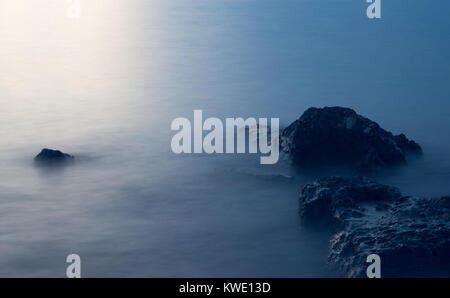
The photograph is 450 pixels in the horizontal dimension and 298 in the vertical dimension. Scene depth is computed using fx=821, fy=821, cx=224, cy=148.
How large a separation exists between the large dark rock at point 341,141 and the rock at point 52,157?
496 centimetres

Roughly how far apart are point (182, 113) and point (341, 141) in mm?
7074

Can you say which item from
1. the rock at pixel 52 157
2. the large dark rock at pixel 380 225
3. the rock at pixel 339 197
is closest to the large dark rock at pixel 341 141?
the large dark rock at pixel 380 225

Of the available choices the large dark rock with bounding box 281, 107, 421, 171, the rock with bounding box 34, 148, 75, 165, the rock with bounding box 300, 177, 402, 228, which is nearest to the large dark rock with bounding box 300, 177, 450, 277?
the rock with bounding box 300, 177, 402, 228

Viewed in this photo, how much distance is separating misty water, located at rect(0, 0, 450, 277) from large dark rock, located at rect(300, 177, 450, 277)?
0.51 m

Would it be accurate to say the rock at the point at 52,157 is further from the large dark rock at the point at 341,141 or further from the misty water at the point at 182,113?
the large dark rock at the point at 341,141

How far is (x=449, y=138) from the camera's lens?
19.5 meters

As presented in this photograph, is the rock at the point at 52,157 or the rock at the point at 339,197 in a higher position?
the rock at the point at 52,157

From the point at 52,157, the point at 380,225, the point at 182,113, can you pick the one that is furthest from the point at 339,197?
the point at 182,113

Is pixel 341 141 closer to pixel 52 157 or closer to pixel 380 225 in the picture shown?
pixel 380 225

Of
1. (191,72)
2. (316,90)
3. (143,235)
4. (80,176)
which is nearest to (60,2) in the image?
(191,72)

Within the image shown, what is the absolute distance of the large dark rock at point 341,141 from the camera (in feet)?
54.2

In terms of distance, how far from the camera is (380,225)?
12.5 m

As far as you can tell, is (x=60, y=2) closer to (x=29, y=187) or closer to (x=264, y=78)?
(x=264, y=78)

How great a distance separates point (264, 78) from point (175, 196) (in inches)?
462
